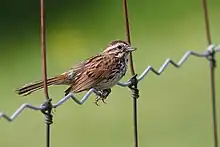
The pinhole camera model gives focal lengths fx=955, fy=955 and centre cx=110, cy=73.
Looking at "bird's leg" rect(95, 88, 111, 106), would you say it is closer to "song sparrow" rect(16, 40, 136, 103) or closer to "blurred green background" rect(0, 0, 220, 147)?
"song sparrow" rect(16, 40, 136, 103)

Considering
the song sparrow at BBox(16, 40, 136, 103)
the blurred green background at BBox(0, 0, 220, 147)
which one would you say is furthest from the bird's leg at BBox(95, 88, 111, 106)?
the blurred green background at BBox(0, 0, 220, 147)

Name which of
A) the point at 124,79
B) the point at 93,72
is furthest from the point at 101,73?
the point at 124,79

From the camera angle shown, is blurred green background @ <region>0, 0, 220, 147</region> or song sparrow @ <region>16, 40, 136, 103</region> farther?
blurred green background @ <region>0, 0, 220, 147</region>

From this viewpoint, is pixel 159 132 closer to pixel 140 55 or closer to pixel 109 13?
pixel 140 55

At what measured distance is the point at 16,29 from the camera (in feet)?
23.4

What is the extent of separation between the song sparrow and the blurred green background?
72.5 inches

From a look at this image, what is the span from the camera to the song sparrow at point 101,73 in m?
3.13

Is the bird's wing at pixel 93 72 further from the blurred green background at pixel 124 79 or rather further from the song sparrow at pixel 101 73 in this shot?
the blurred green background at pixel 124 79

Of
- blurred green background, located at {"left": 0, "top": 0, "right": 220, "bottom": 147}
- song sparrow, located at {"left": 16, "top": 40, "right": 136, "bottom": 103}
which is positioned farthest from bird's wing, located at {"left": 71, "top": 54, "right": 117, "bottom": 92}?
blurred green background, located at {"left": 0, "top": 0, "right": 220, "bottom": 147}

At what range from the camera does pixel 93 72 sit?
315 cm

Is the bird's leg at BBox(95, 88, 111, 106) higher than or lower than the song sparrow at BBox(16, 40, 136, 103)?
lower

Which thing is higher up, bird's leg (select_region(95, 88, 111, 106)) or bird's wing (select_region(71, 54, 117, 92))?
bird's wing (select_region(71, 54, 117, 92))

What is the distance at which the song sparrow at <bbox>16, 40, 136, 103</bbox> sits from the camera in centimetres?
313

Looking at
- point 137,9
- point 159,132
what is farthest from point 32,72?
point 137,9
